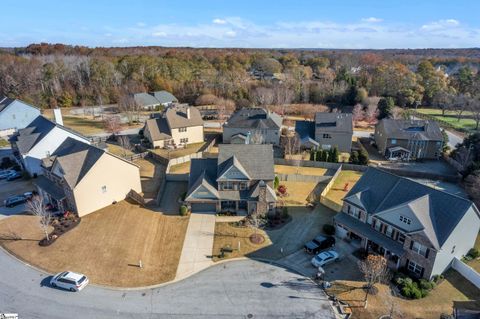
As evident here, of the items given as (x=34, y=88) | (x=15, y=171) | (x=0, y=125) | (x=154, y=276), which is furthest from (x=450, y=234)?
(x=34, y=88)

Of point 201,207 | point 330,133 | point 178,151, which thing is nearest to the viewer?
point 201,207

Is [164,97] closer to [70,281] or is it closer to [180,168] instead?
[180,168]

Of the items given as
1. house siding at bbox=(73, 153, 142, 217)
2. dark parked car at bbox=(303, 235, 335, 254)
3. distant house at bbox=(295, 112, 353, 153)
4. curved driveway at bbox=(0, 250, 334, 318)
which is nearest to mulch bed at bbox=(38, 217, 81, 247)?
house siding at bbox=(73, 153, 142, 217)

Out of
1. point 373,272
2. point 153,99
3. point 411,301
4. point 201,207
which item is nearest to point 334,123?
point 201,207

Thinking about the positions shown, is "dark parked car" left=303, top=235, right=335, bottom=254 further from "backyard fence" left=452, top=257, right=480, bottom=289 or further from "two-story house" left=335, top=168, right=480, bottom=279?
"backyard fence" left=452, top=257, right=480, bottom=289

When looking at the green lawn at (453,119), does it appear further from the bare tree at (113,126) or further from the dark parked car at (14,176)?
the dark parked car at (14,176)
